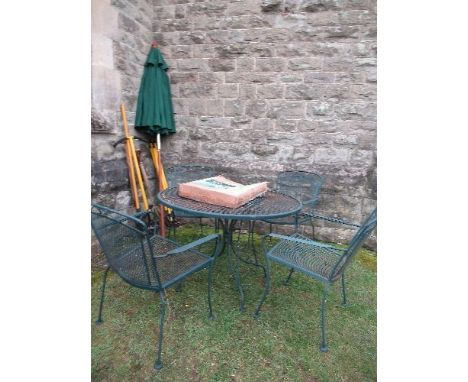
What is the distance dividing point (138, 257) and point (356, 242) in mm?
1247

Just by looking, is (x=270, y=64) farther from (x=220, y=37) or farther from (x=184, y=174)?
(x=184, y=174)

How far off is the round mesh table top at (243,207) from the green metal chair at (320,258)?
18 cm

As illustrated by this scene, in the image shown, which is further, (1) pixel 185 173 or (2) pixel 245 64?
(2) pixel 245 64

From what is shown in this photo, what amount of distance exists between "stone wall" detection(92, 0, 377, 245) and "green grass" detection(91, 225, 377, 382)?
50.6 inches

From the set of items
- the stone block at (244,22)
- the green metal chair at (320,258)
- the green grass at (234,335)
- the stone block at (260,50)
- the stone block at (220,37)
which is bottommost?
the green grass at (234,335)

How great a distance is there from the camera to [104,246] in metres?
1.55

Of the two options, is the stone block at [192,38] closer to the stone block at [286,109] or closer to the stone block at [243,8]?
the stone block at [243,8]

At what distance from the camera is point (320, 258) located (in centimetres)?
206

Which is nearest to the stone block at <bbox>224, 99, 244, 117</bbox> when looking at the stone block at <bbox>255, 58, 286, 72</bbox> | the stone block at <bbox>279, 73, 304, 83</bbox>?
the stone block at <bbox>255, 58, 286, 72</bbox>

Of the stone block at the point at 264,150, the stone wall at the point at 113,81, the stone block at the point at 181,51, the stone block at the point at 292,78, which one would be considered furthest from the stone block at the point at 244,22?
the stone block at the point at 264,150

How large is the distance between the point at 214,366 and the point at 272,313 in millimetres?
643

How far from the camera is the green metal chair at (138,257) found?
1.47 meters

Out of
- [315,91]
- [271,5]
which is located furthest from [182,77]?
[315,91]

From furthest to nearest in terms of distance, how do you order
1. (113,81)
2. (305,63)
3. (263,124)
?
(263,124) < (305,63) < (113,81)
